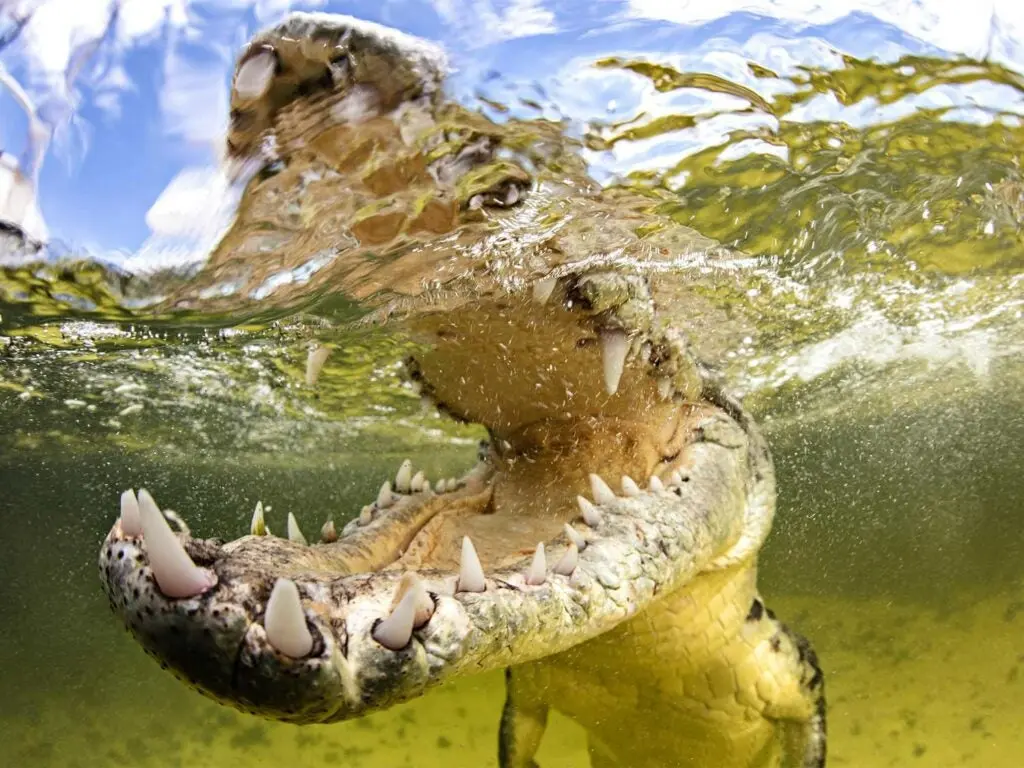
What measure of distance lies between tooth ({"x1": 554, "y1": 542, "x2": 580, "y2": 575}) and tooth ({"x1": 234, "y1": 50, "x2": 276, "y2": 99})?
1934 millimetres

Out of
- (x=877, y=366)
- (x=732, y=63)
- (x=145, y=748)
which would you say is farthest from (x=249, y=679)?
(x=145, y=748)

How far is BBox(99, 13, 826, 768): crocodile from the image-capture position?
147 cm

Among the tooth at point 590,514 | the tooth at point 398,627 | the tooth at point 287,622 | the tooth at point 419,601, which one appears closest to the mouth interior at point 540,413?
the tooth at point 590,514

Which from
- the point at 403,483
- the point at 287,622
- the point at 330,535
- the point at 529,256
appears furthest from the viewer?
the point at 529,256

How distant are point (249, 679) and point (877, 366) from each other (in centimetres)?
1161

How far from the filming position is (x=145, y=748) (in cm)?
1349

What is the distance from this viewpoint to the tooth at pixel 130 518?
1.67 meters

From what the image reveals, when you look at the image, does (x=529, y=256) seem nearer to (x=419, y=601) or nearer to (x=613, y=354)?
(x=613, y=354)

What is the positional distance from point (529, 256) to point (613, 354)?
1.39m

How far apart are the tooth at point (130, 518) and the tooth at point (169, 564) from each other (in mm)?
250

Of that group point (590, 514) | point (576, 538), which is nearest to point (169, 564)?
point (576, 538)

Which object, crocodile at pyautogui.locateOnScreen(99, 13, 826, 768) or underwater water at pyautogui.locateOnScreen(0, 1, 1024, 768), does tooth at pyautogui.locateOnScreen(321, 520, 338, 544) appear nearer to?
crocodile at pyautogui.locateOnScreen(99, 13, 826, 768)

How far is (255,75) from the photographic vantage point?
2570 mm

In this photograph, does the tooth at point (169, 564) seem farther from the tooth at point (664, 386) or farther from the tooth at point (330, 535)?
the tooth at point (664, 386)
